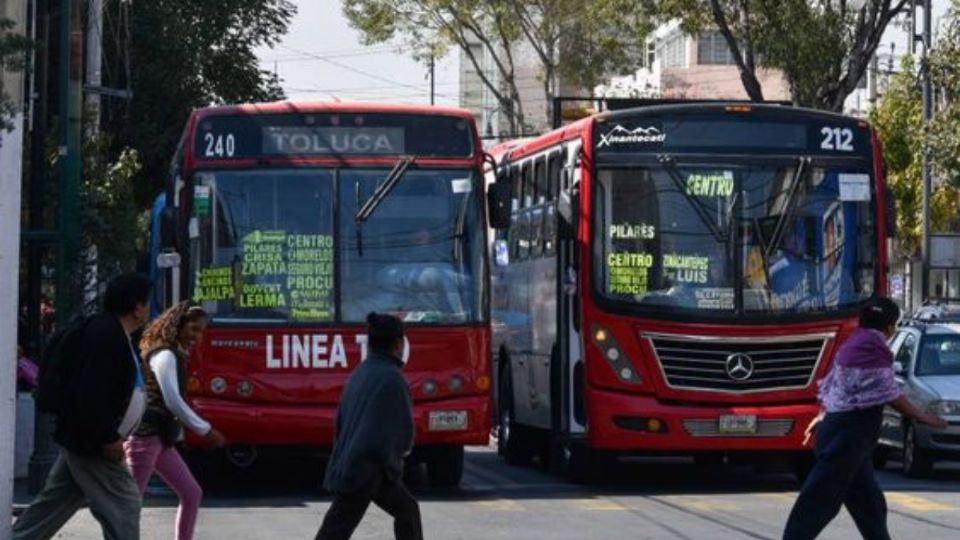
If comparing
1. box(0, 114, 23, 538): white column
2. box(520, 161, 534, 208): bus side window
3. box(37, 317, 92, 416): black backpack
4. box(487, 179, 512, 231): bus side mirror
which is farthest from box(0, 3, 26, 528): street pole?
box(520, 161, 534, 208): bus side window

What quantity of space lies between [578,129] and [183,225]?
13.0 ft

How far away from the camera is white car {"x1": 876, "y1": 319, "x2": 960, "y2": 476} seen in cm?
2211

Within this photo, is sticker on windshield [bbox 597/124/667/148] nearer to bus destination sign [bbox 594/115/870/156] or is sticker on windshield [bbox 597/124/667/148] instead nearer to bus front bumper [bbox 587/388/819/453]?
bus destination sign [bbox 594/115/870/156]

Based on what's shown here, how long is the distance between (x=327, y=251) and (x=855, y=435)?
6.93 m

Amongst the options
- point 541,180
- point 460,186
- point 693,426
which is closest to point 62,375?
point 460,186

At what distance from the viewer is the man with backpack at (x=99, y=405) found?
11023 millimetres

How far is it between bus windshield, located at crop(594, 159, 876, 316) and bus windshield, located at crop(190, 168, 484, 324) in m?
1.53

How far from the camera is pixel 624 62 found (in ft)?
185

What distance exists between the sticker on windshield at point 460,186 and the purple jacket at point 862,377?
6.35 meters

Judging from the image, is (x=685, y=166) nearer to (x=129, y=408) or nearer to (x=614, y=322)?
(x=614, y=322)

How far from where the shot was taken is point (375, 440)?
451 inches

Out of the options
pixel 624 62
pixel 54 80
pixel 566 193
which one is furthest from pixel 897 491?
pixel 624 62

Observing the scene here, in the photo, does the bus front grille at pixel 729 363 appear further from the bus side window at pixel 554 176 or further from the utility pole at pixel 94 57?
the utility pole at pixel 94 57

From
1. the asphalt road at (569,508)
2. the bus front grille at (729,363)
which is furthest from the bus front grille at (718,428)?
the asphalt road at (569,508)
